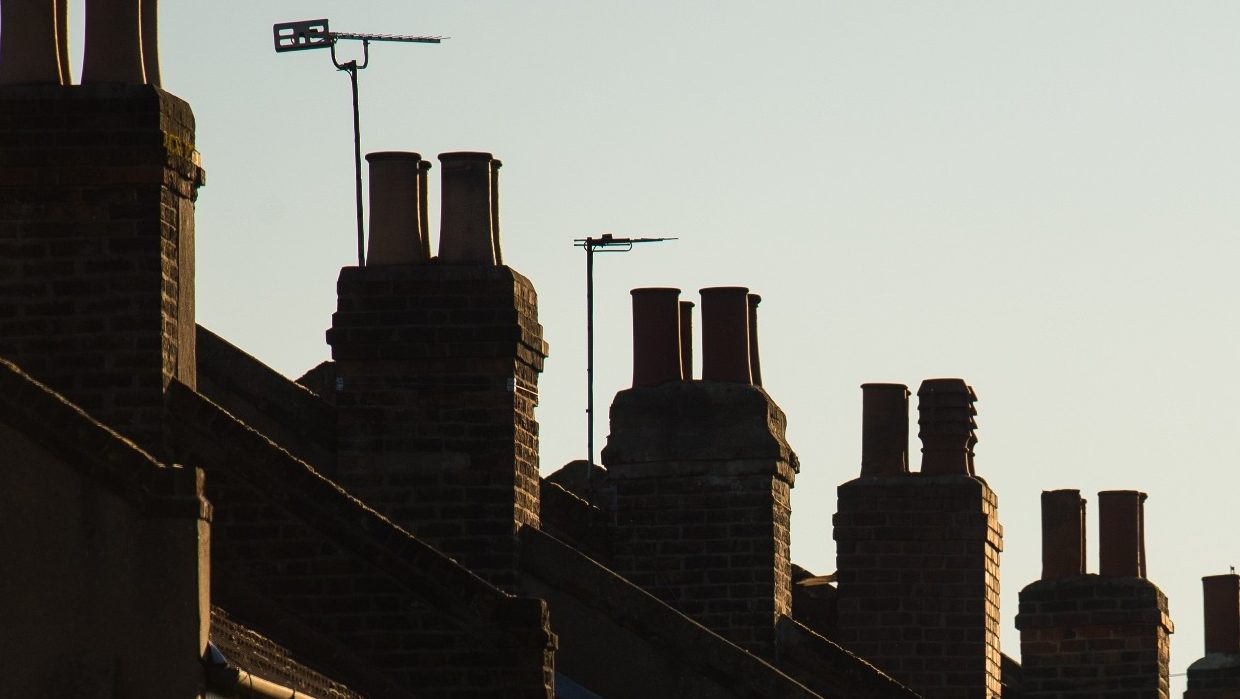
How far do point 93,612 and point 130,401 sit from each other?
2457 millimetres

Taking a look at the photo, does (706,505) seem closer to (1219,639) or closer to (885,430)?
(885,430)

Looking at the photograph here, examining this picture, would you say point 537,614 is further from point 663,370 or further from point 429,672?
point 663,370

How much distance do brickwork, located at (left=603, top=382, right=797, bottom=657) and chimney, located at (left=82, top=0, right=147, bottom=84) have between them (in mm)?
6240

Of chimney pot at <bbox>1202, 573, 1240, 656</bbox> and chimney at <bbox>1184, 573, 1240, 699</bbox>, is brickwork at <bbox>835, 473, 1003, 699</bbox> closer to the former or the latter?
chimney at <bbox>1184, 573, 1240, 699</bbox>

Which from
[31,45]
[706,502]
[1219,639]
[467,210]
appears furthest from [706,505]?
[1219,639]

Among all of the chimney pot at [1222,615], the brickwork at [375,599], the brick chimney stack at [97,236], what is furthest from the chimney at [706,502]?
the chimney pot at [1222,615]

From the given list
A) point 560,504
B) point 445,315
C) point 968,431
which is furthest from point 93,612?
point 968,431

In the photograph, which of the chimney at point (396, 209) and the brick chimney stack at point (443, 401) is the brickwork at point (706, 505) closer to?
the brick chimney stack at point (443, 401)

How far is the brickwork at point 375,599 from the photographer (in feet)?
38.6

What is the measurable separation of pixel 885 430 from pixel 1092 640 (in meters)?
2.99

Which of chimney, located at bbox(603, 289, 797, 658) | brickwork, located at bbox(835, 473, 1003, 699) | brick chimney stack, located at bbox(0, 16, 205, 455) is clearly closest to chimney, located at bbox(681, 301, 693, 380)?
chimney, located at bbox(603, 289, 797, 658)

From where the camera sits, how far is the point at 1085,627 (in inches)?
832

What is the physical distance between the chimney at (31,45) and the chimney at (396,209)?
2978 millimetres

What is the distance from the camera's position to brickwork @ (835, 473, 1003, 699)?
1862 cm
